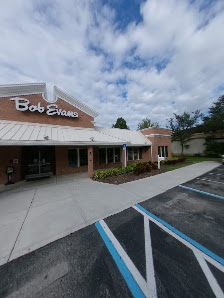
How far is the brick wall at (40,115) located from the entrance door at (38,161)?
2.60m

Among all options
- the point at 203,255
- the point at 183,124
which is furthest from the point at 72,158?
the point at 183,124

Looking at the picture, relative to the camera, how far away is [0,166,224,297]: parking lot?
2146mm

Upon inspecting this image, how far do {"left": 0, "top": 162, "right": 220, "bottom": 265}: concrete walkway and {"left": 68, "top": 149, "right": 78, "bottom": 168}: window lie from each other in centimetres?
491

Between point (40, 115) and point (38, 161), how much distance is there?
4.13m

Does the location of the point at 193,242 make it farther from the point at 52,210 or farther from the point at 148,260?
the point at 52,210

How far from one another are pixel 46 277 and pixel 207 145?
107 ft

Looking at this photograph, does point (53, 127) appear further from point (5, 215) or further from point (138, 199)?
point (138, 199)

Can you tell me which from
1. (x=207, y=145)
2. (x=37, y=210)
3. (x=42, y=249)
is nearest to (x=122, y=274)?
(x=42, y=249)

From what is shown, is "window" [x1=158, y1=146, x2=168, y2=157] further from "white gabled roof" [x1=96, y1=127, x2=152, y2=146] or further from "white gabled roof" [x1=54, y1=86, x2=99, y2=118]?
"white gabled roof" [x1=54, y1=86, x2=99, y2=118]

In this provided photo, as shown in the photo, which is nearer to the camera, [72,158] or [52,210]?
[52,210]

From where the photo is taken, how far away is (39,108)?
33.3 ft

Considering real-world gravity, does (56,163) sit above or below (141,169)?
above

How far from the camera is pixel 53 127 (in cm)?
1079

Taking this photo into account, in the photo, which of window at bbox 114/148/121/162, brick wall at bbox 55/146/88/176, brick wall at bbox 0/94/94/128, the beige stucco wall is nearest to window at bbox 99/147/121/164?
window at bbox 114/148/121/162
